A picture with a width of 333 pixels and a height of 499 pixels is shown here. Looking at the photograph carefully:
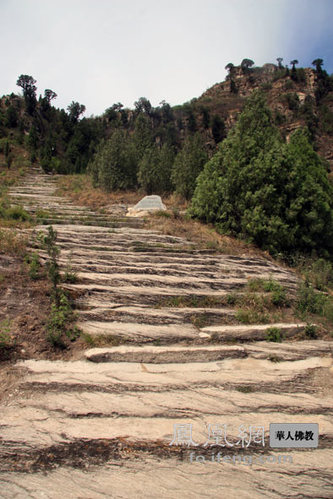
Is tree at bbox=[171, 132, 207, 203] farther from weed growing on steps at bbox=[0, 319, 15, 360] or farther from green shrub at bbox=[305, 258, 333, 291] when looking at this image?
weed growing on steps at bbox=[0, 319, 15, 360]

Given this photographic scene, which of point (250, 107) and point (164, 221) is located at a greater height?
point (250, 107)

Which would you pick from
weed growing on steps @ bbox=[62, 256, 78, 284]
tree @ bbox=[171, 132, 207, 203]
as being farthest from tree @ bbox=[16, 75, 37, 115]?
weed growing on steps @ bbox=[62, 256, 78, 284]

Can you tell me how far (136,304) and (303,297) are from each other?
358cm

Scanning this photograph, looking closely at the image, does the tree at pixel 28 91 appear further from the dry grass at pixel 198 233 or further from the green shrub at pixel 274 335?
the green shrub at pixel 274 335

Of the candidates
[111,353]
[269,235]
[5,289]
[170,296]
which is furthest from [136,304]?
[269,235]

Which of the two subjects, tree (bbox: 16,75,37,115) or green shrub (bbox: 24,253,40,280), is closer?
green shrub (bbox: 24,253,40,280)

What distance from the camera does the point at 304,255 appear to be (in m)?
9.36

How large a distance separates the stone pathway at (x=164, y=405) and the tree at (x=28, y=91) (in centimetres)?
6249

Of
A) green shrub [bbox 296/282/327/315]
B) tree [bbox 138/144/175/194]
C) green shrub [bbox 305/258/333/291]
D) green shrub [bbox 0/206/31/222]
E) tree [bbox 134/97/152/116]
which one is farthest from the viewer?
tree [bbox 134/97/152/116]

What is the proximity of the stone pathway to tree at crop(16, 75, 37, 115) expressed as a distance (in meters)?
62.5

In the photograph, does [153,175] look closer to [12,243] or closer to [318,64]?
[12,243]

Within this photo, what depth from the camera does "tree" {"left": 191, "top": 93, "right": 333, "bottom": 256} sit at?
9.01 meters

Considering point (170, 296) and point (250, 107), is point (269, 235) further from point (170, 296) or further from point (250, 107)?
point (250, 107)

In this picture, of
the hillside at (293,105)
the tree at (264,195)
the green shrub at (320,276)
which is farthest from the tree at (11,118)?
the green shrub at (320,276)
